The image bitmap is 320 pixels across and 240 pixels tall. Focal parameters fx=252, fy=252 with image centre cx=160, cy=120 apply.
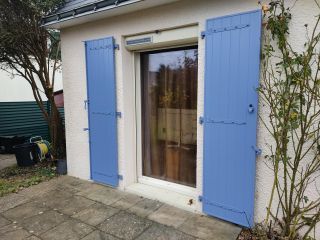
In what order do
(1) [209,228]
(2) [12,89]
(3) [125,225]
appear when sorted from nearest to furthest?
(1) [209,228] < (3) [125,225] < (2) [12,89]

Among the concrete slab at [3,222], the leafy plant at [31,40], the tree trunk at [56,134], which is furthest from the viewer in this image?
the tree trunk at [56,134]

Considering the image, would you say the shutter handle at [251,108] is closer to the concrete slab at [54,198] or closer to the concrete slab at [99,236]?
the concrete slab at [99,236]

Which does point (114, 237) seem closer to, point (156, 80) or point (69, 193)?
point (69, 193)

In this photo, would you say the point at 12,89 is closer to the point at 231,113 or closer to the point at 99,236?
the point at 99,236

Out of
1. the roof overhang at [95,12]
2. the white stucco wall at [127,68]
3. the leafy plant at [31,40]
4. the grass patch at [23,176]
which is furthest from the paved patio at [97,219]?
the roof overhang at [95,12]

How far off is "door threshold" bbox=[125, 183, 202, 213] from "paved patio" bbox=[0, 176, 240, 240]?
0.10 m

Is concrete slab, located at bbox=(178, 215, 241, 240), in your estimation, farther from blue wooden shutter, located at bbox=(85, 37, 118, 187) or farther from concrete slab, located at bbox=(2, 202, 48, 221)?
concrete slab, located at bbox=(2, 202, 48, 221)

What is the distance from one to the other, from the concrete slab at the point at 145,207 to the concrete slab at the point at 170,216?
9 cm

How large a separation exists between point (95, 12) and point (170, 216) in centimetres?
357

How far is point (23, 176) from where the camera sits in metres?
5.94

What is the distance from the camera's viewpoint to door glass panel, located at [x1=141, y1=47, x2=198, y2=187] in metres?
4.30

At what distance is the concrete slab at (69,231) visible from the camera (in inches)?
134

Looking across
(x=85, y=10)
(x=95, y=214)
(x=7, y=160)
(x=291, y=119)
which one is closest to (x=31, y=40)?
(x=85, y=10)

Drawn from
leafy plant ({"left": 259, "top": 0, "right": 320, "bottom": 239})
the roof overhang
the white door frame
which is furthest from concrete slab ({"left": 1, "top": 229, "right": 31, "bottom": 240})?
the roof overhang
